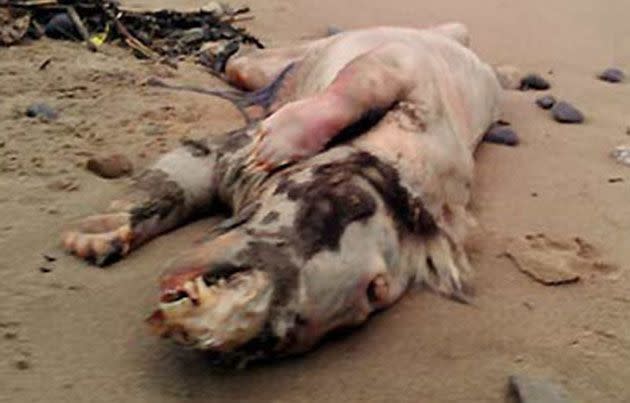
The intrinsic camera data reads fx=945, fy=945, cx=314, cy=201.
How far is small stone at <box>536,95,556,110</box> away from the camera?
455cm

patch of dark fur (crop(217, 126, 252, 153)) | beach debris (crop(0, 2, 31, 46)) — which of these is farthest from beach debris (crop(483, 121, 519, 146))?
beach debris (crop(0, 2, 31, 46))

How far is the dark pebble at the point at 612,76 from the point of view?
5.02 m

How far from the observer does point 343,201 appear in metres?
2.53

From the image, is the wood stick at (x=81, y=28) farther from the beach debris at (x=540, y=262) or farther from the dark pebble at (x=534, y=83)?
the beach debris at (x=540, y=262)

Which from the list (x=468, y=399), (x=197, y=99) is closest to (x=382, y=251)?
(x=468, y=399)

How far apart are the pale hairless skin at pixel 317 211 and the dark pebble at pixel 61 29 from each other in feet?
4.64

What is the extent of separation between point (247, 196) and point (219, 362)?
717 millimetres

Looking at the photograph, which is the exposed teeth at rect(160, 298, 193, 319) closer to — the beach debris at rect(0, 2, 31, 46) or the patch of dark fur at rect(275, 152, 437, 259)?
the patch of dark fur at rect(275, 152, 437, 259)

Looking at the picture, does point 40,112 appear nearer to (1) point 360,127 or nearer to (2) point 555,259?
(1) point 360,127

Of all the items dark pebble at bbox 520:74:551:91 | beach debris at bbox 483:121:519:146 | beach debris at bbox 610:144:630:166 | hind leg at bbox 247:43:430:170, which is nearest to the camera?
hind leg at bbox 247:43:430:170

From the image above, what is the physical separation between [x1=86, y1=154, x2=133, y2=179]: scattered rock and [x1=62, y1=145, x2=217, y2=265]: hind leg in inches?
7.0

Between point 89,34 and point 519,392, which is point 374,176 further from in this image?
point 89,34

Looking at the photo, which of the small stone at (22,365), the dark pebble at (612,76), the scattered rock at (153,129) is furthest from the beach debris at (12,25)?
the dark pebble at (612,76)

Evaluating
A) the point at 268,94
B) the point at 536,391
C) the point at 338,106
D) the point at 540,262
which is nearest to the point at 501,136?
the point at 268,94
